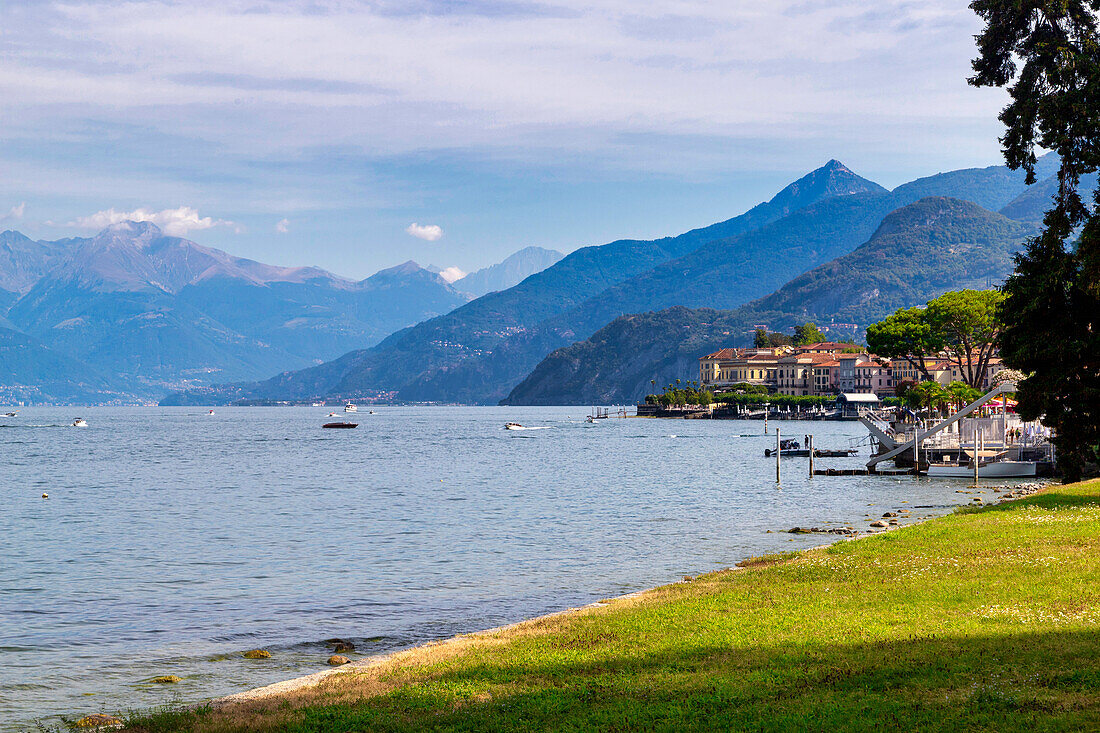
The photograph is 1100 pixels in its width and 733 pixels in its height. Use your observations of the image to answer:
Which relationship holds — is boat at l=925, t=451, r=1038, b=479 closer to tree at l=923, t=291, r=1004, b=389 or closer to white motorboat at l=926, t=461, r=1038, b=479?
white motorboat at l=926, t=461, r=1038, b=479

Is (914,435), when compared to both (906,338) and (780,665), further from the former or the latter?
(780,665)

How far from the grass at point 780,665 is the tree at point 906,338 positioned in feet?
341

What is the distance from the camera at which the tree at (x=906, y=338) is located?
393 ft

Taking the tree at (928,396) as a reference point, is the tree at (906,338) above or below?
above

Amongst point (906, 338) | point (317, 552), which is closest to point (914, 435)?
point (906, 338)

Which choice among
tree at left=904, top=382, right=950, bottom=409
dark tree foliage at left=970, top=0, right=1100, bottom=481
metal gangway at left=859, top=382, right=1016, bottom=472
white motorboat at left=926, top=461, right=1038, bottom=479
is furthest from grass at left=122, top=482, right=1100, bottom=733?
tree at left=904, top=382, right=950, bottom=409

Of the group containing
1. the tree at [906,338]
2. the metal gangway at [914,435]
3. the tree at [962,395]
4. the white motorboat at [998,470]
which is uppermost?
the tree at [906,338]

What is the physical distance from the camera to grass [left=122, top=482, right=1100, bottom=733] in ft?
36.6

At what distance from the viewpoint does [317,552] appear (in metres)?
37.3

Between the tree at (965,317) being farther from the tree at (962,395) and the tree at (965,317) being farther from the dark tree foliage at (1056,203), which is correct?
the dark tree foliage at (1056,203)

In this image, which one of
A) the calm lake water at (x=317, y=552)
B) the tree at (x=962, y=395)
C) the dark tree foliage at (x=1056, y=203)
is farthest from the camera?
the tree at (x=962, y=395)

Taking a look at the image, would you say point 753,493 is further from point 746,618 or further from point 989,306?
point 989,306

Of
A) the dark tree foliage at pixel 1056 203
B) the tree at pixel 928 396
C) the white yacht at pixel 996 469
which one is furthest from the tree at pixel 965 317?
the dark tree foliage at pixel 1056 203

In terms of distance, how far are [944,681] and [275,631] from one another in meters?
16.0
